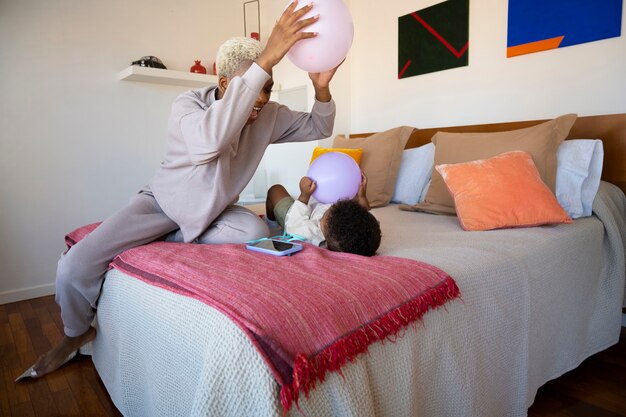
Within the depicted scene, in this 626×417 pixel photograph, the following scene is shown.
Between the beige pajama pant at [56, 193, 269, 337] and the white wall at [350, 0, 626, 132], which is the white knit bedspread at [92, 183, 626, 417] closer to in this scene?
the beige pajama pant at [56, 193, 269, 337]

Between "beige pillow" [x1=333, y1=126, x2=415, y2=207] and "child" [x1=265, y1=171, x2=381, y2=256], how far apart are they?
0.72 metres

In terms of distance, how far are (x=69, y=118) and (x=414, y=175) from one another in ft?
6.98

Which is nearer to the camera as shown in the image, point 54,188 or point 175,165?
point 175,165

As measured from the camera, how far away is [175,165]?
1.39 metres

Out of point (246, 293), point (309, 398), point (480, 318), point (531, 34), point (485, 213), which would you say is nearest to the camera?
point (309, 398)

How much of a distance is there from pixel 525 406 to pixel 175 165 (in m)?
1.32

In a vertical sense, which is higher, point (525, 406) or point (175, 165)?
point (175, 165)

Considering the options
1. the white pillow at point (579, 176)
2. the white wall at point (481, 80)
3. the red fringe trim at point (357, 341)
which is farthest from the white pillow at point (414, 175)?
the red fringe trim at point (357, 341)

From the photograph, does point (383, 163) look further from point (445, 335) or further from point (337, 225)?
point (445, 335)

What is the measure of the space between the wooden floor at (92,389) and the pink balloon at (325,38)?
127 cm

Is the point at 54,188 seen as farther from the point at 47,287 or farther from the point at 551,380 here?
the point at 551,380

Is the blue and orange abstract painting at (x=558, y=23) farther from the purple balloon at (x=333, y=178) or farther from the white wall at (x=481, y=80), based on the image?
the purple balloon at (x=333, y=178)

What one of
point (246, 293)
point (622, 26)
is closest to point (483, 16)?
point (622, 26)

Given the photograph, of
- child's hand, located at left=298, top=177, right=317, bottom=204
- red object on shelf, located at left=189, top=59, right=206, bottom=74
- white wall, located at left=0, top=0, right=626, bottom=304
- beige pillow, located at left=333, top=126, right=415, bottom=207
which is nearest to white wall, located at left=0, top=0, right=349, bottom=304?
white wall, located at left=0, top=0, right=626, bottom=304
